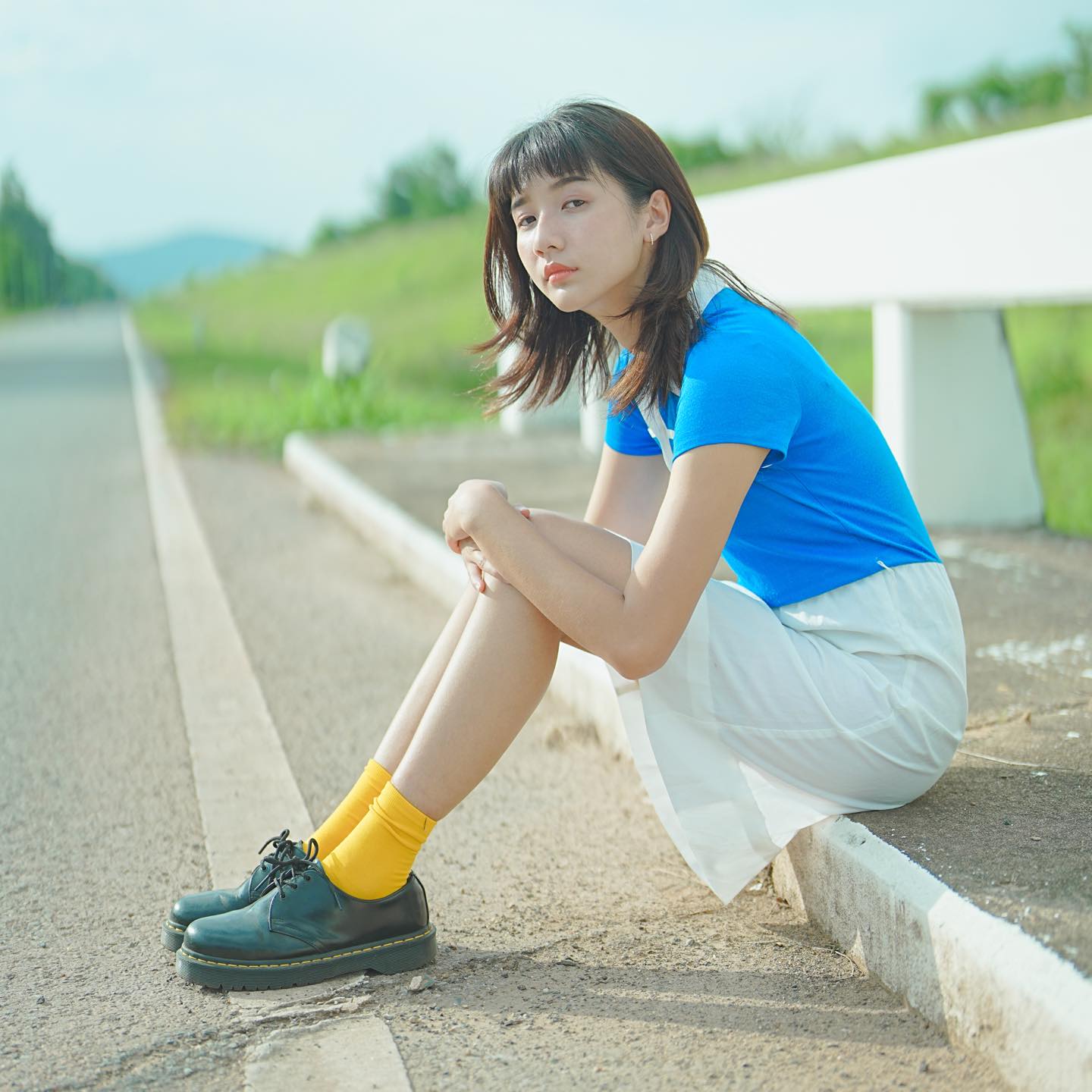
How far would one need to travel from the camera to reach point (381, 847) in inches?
99.0

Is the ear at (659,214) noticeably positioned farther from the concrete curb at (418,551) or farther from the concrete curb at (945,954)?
the concrete curb at (945,954)

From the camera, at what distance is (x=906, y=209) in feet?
18.0

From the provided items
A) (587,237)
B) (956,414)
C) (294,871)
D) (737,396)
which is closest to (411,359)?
(956,414)

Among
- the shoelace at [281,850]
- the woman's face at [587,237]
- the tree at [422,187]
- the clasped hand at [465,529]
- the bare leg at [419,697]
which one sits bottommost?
the shoelace at [281,850]

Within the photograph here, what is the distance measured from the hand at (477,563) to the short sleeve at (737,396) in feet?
1.28

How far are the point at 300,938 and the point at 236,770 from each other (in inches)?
50.8

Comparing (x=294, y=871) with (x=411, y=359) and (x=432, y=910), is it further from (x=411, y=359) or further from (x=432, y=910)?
(x=411, y=359)

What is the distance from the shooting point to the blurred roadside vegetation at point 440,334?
9242 mm

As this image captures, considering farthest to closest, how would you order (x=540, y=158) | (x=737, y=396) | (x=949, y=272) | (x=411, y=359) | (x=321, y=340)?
(x=321, y=340) < (x=411, y=359) < (x=949, y=272) < (x=540, y=158) < (x=737, y=396)

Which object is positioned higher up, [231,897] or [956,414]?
[956,414]

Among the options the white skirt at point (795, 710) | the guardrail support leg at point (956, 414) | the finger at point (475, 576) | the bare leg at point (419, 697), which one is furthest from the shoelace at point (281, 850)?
the guardrail support leg at point (956, 414)

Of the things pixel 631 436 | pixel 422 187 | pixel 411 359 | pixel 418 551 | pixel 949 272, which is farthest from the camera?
pixel 422 187

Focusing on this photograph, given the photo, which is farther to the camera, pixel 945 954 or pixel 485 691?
pixel 485 691

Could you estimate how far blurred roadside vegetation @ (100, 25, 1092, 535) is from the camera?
924 cm
